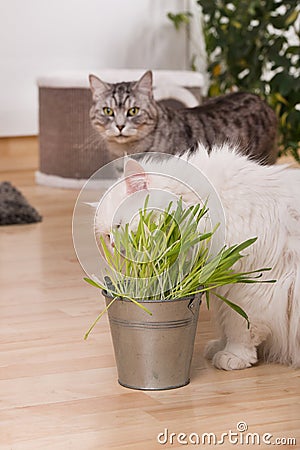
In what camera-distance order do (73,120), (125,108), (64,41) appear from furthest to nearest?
(64,41) < (73,120) < (125,108)

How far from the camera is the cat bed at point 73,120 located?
4059mm

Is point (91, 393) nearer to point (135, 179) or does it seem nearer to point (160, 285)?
point (160, 285)

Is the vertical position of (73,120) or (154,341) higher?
(154,341)

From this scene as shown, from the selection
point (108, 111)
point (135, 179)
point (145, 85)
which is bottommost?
point (108, 111)

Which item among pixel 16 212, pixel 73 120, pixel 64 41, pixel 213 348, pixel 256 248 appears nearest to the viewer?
pixel 256 248

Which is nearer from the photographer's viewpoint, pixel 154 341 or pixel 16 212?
pixel 154 341

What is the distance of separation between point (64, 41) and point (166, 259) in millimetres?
3373

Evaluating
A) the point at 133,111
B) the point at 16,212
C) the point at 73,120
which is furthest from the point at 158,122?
the point at 73,120

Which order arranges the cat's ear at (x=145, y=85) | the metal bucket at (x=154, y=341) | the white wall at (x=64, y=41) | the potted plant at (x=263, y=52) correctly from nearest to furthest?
the metal bucket at (x=154, y=341), the cat's ear at (x=145, y=85), the potted plant at (x=263, y=52), the white wall at (x=64, y=41)

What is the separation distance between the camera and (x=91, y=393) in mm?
1570

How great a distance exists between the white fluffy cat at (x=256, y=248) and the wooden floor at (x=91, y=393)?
0.06 metres

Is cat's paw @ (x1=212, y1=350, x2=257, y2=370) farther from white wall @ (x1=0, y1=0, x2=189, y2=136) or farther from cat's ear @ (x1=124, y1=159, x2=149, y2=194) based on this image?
white wall @ (x1=0, y1=0, x2=189, y2=136)

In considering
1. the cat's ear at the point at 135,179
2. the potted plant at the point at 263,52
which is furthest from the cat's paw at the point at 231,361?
the potted plant at the point at 263,52

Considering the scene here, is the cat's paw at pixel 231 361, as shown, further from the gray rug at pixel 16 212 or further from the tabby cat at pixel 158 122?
the gray rug at pixel 16 212
